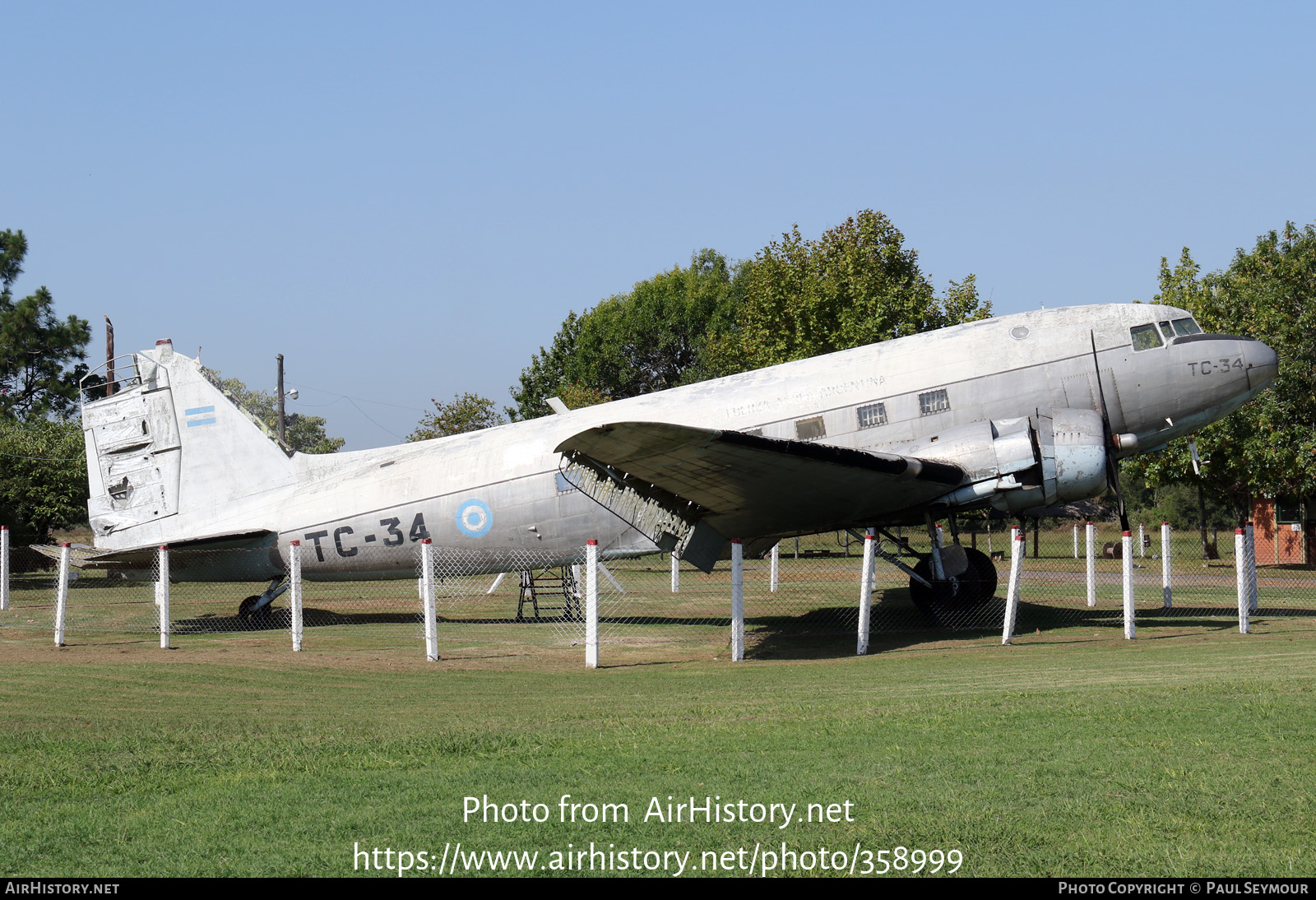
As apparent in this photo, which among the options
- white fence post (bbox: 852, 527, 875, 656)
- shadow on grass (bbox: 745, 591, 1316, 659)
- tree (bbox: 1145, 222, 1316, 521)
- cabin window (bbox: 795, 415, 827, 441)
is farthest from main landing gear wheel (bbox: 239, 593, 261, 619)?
tree (bbox: 1145, 222, 1316, 521)

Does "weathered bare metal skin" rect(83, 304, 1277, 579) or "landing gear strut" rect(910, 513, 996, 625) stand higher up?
"weathered bare metal skin" rect(83, 304, 1277, 579)

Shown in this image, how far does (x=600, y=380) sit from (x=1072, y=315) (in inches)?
2077

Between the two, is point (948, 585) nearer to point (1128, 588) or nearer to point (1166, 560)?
point (1128, 588)

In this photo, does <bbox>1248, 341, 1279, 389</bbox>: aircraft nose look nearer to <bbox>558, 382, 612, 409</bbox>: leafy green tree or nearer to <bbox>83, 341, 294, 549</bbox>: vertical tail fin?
<bbox>83, 341, 294, 549</bbox>: vertical tail fin

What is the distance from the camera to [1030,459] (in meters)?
15.2

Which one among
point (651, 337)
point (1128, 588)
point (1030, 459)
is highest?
point (651, 337)

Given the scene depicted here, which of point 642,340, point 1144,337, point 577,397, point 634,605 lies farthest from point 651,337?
point 1144,337

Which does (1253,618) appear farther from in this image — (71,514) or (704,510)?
(71,514)

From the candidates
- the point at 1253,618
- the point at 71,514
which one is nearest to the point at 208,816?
the point at 1253,618

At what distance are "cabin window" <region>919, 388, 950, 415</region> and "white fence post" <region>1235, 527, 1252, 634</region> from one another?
14.6ft

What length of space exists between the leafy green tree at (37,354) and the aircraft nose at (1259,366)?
52786mm

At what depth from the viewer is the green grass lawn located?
5.23 m

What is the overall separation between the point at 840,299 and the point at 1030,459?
2538 cm
